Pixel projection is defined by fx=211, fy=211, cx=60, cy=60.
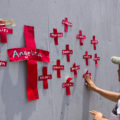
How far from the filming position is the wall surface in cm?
108

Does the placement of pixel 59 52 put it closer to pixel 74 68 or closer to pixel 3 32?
pixel 74 68

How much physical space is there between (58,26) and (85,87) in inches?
22.7

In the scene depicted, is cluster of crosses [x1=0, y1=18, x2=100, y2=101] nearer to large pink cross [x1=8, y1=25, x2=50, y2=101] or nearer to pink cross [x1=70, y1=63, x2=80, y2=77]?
large pink cross [x1=8, y1=25, x2=50, y2=101]

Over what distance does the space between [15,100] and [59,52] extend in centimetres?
44

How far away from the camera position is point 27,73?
114 centimetres

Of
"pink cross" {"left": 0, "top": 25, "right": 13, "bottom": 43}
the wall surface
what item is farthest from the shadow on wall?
"pink cross" {"left": 0, "top": 25, "right": 13, "bottom": 43}

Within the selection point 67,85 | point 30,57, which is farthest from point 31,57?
point 67,85

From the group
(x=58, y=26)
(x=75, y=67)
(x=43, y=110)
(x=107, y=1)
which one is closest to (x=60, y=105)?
(x=43, y=110)

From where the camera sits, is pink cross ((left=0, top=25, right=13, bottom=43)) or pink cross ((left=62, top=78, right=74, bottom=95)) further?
pink cross ((left=62, top=78, right=74, bottom=95))

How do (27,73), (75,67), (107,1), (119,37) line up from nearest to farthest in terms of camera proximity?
(27,73) → (75,67) → (107,1) → (119,37)

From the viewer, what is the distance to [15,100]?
1100mm

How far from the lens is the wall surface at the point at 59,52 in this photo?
1075 mm

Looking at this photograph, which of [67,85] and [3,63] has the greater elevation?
[3,63]

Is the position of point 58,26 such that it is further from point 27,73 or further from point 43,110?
point 43,110
